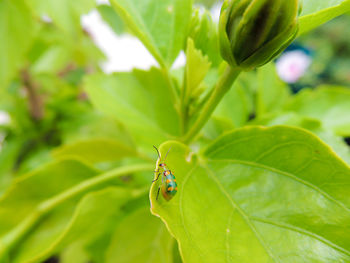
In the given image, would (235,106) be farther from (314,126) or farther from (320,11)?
(320,11)

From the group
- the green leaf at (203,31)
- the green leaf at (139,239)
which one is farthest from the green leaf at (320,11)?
the green leaf at (139,239)

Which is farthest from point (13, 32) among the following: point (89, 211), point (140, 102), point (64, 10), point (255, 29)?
point (255, 29)

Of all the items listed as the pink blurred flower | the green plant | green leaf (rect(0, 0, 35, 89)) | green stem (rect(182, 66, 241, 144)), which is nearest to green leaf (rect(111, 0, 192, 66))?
the green plant

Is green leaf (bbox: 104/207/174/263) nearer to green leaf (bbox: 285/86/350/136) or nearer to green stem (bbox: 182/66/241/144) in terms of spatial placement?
green stem (bbox: 182/66/241/144)

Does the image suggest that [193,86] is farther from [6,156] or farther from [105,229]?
[6,156]

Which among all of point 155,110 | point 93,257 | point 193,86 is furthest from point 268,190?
point 93,257

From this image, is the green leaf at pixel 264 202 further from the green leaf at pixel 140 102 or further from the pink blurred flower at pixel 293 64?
the pink blurred flower at pixel 293 64
